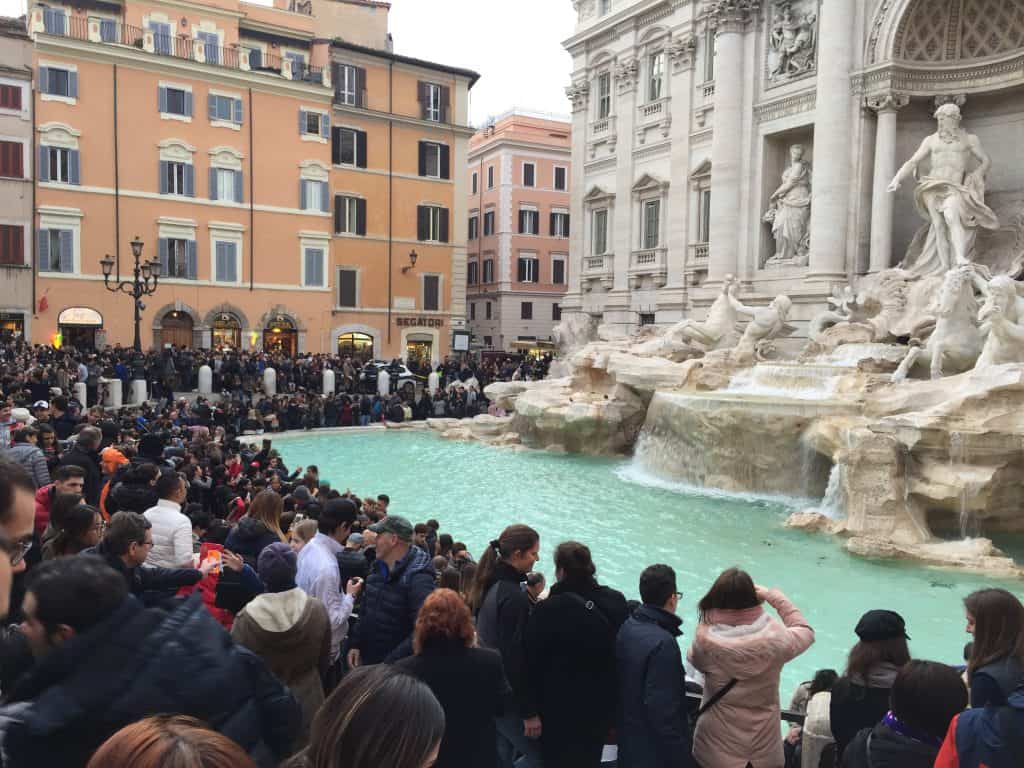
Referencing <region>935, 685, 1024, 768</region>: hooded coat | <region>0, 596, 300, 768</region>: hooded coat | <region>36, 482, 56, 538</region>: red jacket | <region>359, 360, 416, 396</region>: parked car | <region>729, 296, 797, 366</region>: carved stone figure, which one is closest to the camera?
<region>0, 596, 300, 768</region>: hooded coat

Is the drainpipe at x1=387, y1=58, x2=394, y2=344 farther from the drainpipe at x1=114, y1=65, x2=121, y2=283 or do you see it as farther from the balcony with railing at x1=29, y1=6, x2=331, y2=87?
the drainpipe at x1=114, y1=65, x2=121, y2=283

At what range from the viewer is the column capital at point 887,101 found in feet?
61.8

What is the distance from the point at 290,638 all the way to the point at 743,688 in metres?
1.82

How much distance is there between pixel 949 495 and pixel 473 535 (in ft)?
19.3

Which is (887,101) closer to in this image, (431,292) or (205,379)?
(205,379)

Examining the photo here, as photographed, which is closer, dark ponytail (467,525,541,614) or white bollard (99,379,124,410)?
dark ponytail (467,525,541,614)

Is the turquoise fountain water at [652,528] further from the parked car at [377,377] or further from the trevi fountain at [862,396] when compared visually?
the parked car at [377,377]

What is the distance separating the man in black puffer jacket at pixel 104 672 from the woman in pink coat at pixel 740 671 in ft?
6.45

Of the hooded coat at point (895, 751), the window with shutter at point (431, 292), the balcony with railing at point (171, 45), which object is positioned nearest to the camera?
the hooded coat at point (895, 751)

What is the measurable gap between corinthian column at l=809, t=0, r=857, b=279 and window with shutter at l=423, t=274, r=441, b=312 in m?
19.7

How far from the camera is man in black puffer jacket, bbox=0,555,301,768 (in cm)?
178

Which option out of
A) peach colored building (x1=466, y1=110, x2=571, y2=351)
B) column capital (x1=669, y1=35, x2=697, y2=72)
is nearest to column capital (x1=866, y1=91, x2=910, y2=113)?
column capital (x1=669, y1=35, x2=697, y2=72)

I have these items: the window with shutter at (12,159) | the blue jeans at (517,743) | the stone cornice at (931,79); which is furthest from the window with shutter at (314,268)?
the blue jeans at (517,743)

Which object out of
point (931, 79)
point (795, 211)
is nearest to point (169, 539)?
point (795, 211)
